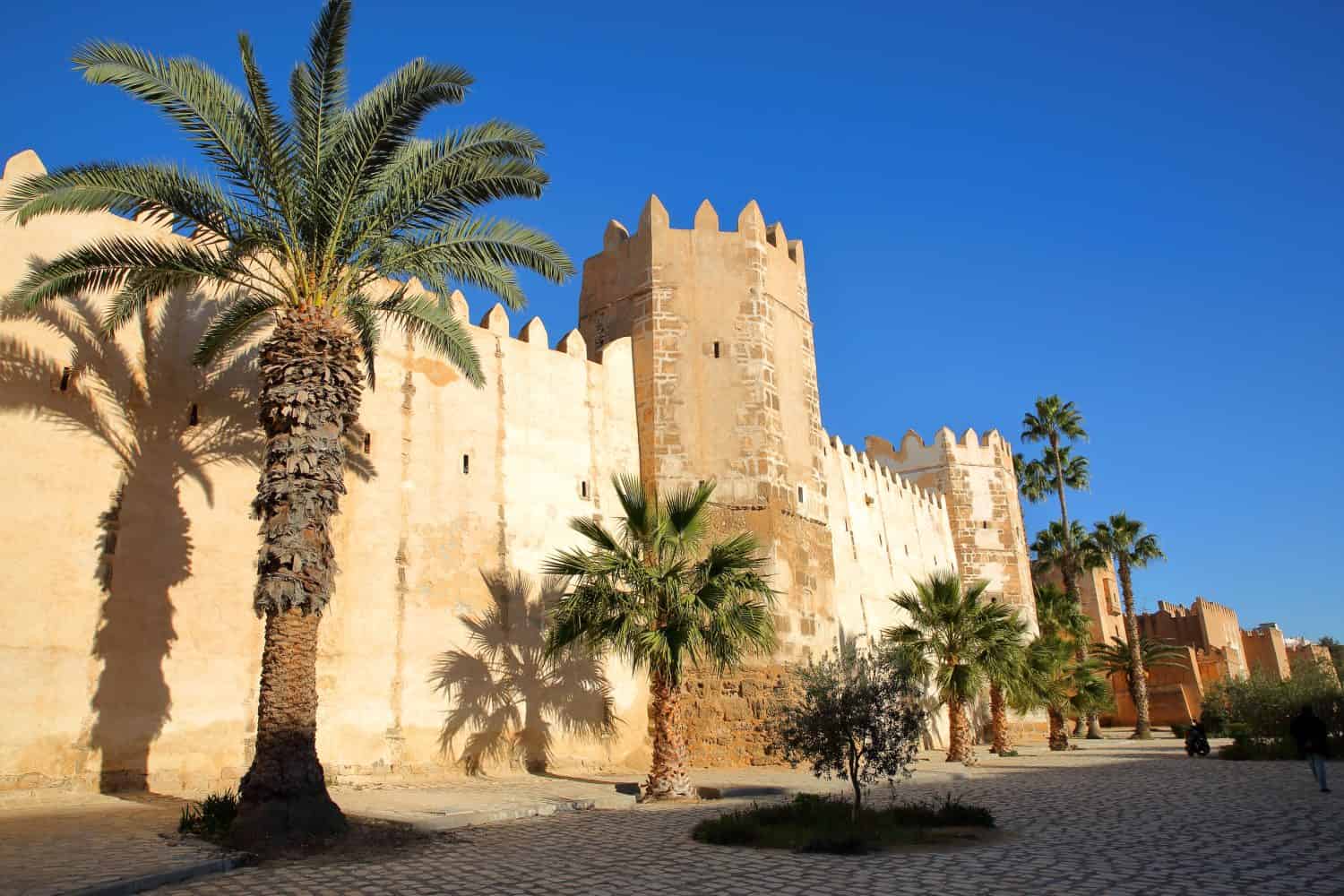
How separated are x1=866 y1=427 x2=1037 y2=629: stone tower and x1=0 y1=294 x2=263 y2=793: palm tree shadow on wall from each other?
24213 mm

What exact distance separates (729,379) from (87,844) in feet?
42.7

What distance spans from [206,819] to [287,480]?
3169 millimetres

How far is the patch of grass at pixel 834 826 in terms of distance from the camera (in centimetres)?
839

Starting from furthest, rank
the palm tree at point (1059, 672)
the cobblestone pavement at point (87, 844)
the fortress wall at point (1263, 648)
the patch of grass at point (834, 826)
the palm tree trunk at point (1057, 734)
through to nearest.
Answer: the fortress wall at point (1263, 648)
the palm tree trunk at point (1057, 734)
the palm tree at point (1059, 672)
the patch of grass at point (834, 826)
the cobblestone pavement at point (87, 844)

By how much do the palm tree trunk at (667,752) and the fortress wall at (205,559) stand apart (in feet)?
12.6

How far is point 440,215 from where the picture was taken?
37.4 ft

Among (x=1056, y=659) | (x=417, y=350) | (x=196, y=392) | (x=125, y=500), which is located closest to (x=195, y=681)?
(x=125, y=500)

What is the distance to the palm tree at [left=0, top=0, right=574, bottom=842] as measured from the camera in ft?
29.9

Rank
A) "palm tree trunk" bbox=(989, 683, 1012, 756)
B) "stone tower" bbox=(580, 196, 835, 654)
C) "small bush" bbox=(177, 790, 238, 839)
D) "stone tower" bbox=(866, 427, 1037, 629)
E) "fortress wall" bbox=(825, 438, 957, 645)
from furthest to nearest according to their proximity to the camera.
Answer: "stone tower" bbox=(866, 427, 1037, 629) < "fortress wall" bbox=(825, 438, 957, 645) < "palm tree trunk" bbox=(989, 683, 1012, 756) < "stone tower" bbox=(580, 196, 835, 654) < "small bush" bbox=(177, 790, 238, 839)

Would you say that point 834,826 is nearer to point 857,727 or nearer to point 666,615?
point 857,727

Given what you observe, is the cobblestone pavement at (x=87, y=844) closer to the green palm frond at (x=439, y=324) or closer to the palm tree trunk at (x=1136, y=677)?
the green palm frond at (x=439, y=324)

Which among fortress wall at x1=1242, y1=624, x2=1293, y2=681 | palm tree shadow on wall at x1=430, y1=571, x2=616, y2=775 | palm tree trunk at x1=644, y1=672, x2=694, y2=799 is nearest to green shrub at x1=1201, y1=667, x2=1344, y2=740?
palm tree trunk at x1=644, y1=672, x2=694, y2=799

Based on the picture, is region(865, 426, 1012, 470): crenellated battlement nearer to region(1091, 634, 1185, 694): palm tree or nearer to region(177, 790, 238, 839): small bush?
region(1091, 634, 1185, 694): palm tree

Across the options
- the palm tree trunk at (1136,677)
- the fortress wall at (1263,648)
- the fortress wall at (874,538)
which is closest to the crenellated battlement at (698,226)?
the fortress wall at (874,538)
